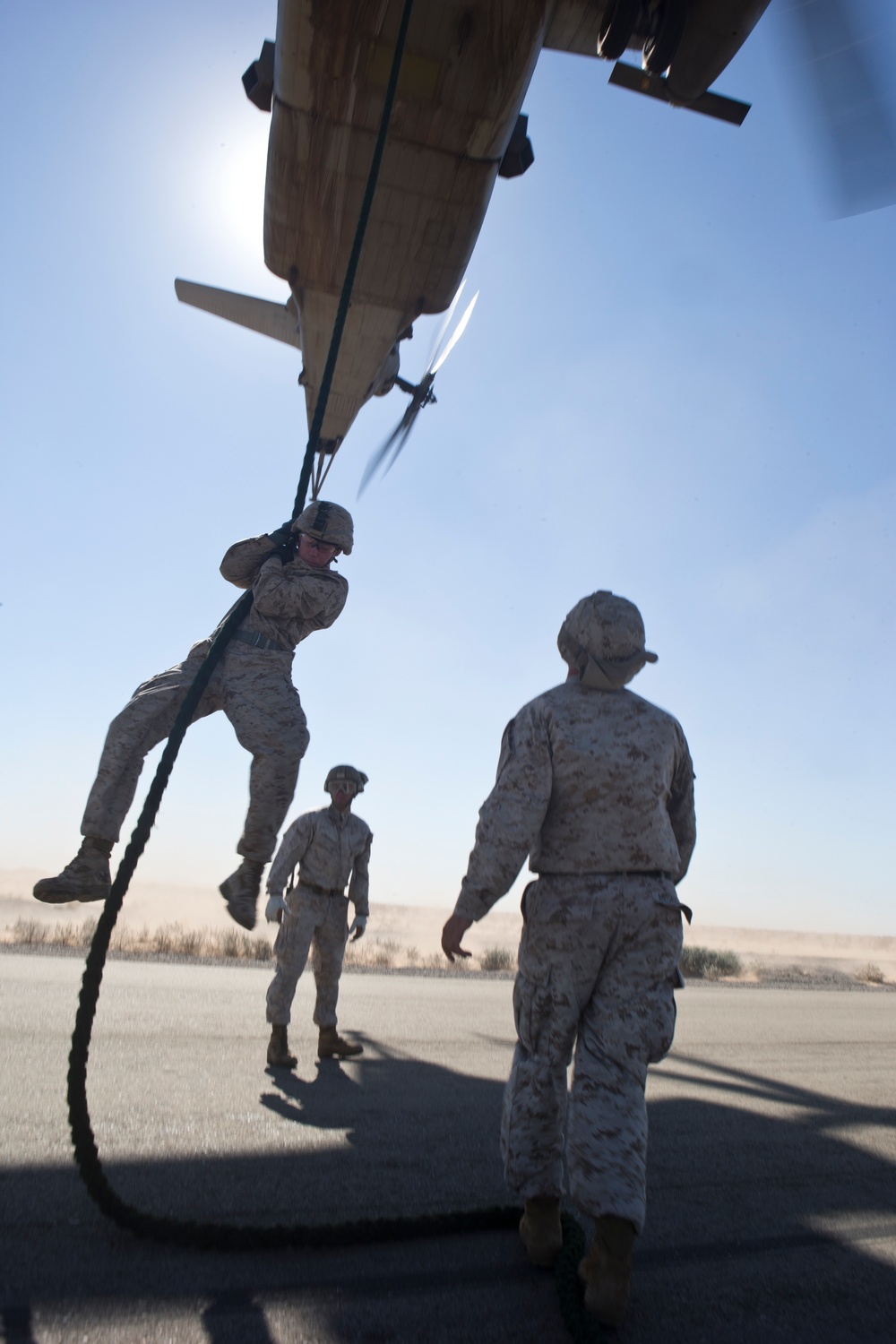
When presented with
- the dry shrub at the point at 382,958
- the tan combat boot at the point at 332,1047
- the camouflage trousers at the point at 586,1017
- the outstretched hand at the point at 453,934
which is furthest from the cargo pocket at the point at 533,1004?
the dry shrub at the point at 382,958

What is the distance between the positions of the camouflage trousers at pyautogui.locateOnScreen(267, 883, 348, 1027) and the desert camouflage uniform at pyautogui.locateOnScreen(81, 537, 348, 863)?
271 centimetres

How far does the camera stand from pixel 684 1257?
3.07 meters

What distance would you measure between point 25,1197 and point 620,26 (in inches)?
341

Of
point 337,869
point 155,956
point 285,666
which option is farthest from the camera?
point 155,956

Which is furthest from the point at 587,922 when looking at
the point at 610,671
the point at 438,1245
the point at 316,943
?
the point at 316,943

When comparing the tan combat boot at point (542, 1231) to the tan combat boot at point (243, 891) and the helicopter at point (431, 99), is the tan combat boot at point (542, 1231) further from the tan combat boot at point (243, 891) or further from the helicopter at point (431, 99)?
the helicopter at point (431, 99)

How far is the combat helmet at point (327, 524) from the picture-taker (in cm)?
449

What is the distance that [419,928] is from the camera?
164 ft

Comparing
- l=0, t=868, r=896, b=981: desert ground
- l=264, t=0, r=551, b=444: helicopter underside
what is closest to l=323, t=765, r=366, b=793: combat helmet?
l=264, t=0, r=551, b=444: helicopter underside

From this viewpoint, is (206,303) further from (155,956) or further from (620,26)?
(155,956)

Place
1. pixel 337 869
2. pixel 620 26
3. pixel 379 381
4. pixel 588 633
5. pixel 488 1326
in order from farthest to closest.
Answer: pixel 379 381
pixel 337 869
pixel 620 26
pixel 588 633
pixel 488 1326

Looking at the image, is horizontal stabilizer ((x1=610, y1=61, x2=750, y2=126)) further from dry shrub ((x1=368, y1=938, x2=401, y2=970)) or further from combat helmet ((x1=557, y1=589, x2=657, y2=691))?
dry shrub ((x1=368, y1=938, x2=401, y2=970))

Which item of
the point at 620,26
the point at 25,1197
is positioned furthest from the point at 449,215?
the point at 25,1197

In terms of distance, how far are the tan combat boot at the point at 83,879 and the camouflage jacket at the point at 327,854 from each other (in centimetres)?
291
